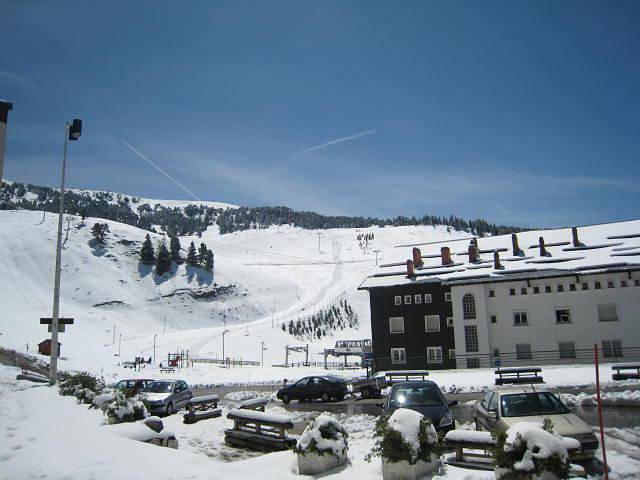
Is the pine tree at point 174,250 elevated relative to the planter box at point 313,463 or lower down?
elevated

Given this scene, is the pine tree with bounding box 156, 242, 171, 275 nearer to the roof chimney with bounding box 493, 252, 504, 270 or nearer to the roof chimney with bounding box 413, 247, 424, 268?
the roof chimney with bounding box 413, 247, 424, 268

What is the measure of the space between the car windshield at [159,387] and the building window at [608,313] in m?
36.2

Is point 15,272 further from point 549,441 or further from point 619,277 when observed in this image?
point 549,441

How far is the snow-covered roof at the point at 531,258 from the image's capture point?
44406 millimetres

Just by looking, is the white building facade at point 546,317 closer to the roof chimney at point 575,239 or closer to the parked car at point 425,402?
the roof chimney at point 575,239

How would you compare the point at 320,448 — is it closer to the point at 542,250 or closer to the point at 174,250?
the point at 542,250

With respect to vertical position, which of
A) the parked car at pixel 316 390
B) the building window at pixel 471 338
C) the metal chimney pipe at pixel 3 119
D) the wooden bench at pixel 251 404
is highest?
the metal chimney pipe at pixel 3 119

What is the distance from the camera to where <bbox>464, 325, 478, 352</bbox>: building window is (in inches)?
1838

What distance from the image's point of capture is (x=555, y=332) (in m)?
44.2

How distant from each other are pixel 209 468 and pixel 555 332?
41.7 m

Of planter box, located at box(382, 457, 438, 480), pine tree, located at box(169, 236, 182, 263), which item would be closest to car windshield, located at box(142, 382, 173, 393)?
planter box, located at box(382, 457, 438, 480)

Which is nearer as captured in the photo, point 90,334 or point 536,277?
point 536,277

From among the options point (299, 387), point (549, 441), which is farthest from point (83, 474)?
point (299, 387)

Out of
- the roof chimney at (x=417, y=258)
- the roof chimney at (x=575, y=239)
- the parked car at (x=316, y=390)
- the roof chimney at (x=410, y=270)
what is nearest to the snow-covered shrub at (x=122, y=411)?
the parked car at (x=316, y=390)
